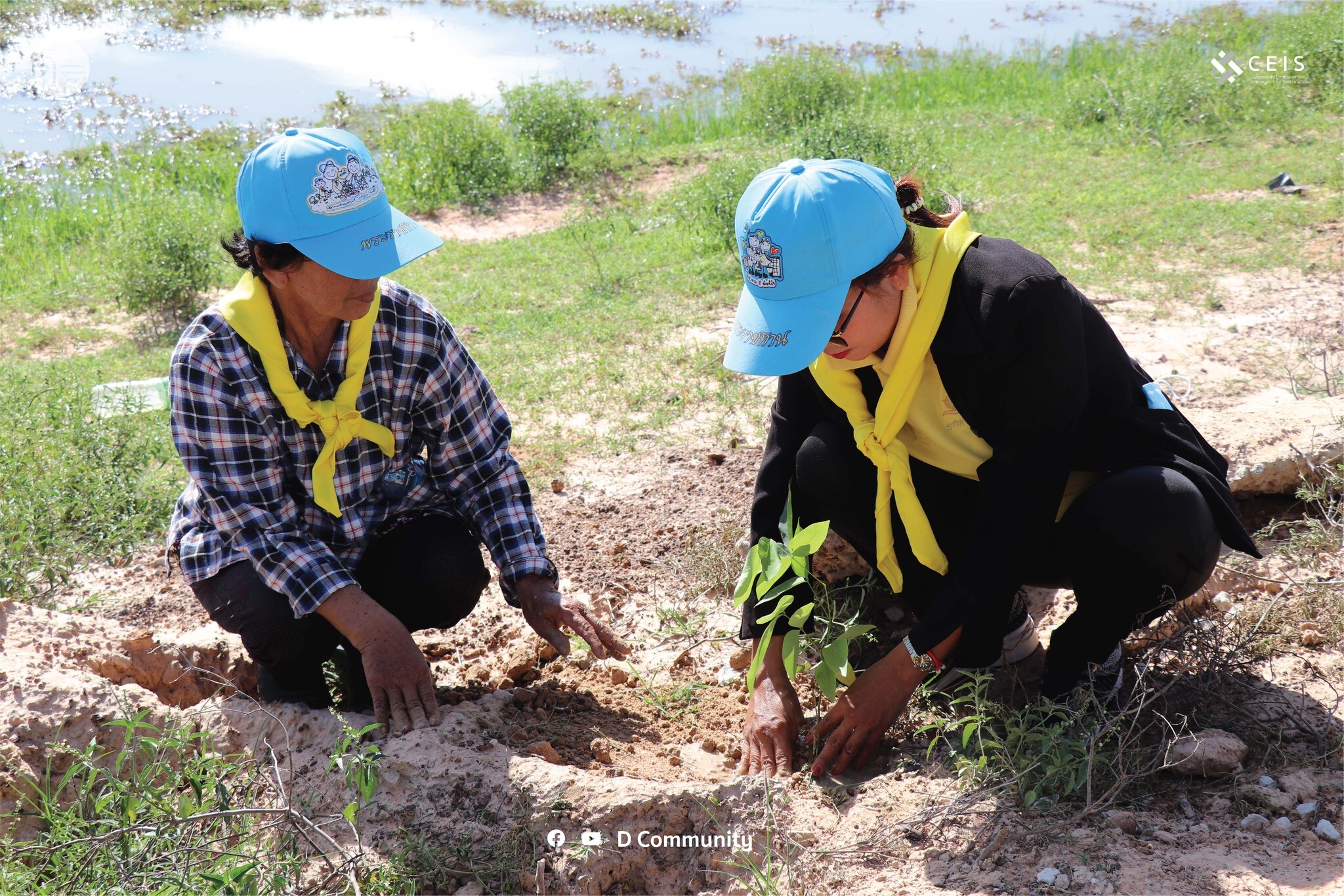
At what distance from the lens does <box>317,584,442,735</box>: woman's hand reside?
6.45 ft

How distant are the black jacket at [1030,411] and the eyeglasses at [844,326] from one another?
20 centimetres

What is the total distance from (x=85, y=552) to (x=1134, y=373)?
117 inches

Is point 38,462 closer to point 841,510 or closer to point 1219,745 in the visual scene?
point 841,510

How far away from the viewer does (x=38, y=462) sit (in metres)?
3.45

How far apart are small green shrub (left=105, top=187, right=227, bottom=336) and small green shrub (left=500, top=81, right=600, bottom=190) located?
2884 mm

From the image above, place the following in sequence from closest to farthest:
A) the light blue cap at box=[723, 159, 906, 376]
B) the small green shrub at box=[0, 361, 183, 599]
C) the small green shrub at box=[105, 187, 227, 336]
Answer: the light blue cap at box=[723, 159, 906, 376], the small green shrub at box=[0, 361, 183, 599], the small green shrub at box=[105, 187, 227, 336]

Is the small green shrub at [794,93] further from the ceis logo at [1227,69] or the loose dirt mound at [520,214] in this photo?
the ceis logo at [1227,69]

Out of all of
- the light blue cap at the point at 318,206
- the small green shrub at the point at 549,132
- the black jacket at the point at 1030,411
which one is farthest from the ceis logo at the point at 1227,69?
the light blue cap at the point at 318,206

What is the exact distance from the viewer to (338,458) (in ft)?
7.13


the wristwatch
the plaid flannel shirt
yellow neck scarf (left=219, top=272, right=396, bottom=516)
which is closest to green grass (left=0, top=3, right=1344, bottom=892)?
the wristwatch

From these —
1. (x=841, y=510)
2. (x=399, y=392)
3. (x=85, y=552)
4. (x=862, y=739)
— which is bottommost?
(x=85, y=552)

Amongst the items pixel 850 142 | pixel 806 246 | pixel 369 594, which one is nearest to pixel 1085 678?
pixel 806 246

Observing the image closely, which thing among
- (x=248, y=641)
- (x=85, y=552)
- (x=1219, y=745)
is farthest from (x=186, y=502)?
(x=1219, y=745)

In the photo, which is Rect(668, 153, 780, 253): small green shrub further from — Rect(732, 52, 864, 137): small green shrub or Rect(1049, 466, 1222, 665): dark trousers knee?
Rect(1049, 466, 1222, 665): dark trousers knee
